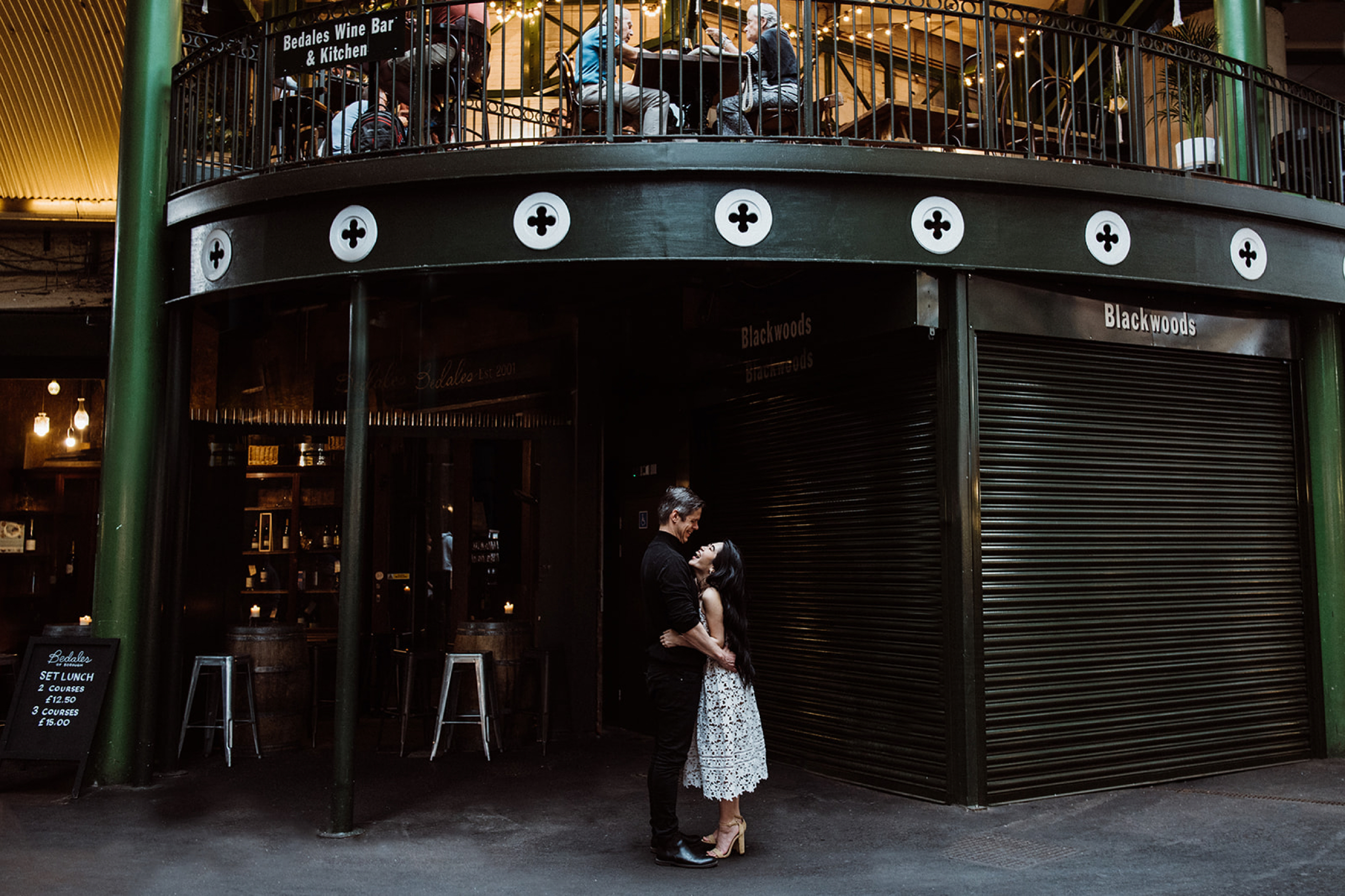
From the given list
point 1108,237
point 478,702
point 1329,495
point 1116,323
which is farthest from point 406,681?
point 1329,495

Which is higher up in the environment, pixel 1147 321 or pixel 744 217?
pixel 744 217

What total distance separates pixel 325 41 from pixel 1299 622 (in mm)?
8196

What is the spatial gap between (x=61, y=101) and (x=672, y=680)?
866cm

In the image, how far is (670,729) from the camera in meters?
5.66

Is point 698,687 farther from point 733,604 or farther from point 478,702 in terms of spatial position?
point 478,702

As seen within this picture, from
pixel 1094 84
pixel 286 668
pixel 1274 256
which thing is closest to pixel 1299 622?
pixel 1274 256

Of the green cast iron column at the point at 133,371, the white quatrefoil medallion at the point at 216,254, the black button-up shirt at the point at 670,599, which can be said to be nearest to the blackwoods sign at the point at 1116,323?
the black button-up shirt at the point at 670,599

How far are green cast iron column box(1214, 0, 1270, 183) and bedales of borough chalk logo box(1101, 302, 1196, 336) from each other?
1451mm

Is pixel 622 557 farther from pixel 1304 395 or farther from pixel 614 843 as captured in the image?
pixel 1304 395

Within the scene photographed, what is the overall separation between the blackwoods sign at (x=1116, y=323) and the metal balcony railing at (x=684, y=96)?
2.99ft

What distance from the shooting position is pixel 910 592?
7.30 m

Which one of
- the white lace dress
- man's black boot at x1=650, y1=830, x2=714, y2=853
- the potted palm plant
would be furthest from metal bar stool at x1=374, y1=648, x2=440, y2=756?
the potted palm plant

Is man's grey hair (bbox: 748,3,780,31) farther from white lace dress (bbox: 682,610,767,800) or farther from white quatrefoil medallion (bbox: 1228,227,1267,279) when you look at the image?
white lace dress (bbox: 682,610,767,800)

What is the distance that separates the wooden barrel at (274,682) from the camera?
9094mm
